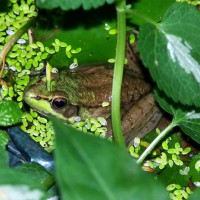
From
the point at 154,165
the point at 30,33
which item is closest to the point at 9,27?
the point at 30,33

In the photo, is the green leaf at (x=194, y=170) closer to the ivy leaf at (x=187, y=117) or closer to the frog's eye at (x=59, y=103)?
the ivy leaf at (x=187, y=117)


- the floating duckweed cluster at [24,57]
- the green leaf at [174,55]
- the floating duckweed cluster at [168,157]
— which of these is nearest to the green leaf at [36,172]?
the green leaf at [174,55]

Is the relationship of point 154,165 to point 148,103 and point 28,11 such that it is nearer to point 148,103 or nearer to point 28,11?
point 148,103

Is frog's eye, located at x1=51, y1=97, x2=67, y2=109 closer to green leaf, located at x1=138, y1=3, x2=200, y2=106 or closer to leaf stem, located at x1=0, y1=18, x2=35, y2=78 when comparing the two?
leaf stem, located at x1=0, y1=18, x2=35, y2=78

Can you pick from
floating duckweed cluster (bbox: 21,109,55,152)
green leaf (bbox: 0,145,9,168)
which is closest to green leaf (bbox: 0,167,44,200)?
green leaf (bbox: 0,145,9,168)

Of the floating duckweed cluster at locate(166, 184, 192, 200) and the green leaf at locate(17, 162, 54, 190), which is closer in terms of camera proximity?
the green leaf at locate(17, 162, 54, 190)

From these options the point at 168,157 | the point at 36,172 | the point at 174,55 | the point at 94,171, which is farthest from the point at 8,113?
the point at 94,171
